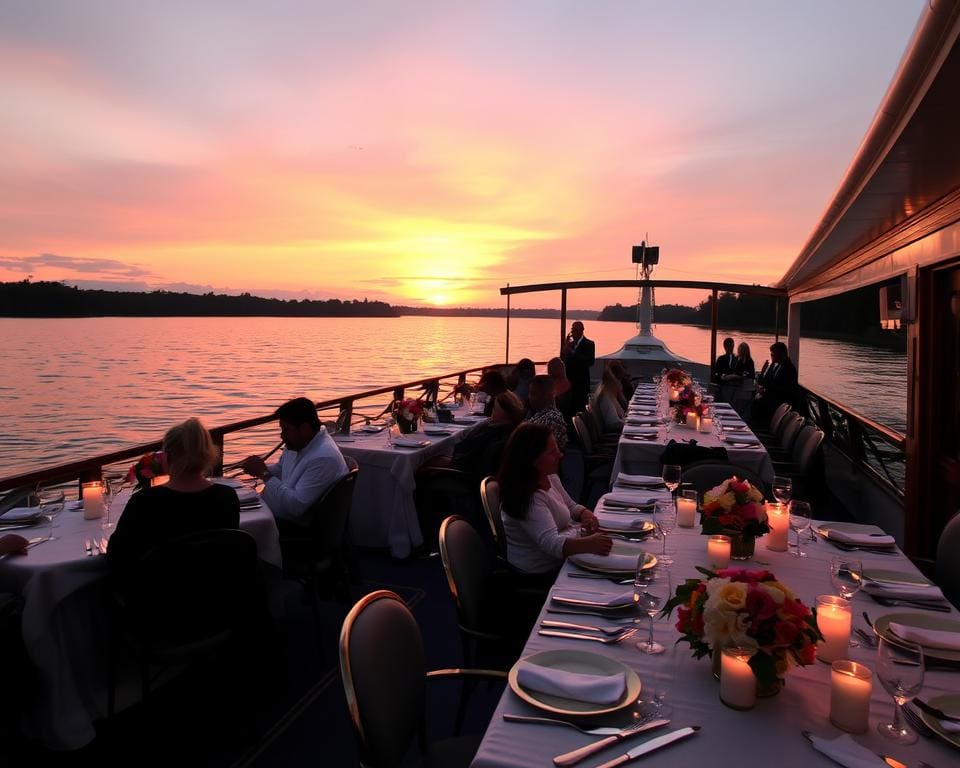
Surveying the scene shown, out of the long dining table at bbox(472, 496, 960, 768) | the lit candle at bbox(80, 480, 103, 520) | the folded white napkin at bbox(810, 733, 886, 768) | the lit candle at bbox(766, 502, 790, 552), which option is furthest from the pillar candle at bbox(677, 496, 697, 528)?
the lit candle at bbox(80, 480, 103, 520)

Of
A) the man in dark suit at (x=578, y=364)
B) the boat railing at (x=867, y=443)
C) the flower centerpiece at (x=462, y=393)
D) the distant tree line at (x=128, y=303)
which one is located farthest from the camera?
the distant tree line at (x=128, y=303)

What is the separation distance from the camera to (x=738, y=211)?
44.1 ft

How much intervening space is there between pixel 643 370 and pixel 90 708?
1350cm

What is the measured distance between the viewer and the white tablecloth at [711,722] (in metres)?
1.31

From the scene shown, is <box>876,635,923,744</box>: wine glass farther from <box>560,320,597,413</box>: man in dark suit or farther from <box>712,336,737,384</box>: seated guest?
<box>712,336,737,384</box>: seated guest

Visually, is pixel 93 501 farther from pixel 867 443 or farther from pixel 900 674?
pixel 867 443

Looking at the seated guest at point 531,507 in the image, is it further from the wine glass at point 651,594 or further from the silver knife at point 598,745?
the silver knife at point 598,745

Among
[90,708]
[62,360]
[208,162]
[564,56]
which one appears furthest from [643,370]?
[62,360]

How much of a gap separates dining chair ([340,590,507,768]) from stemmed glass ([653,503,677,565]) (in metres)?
0.88

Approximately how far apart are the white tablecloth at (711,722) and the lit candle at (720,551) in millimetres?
516

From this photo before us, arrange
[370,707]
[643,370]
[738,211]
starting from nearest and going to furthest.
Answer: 1. [370,707]
2. [738,211]
3. [643,370]

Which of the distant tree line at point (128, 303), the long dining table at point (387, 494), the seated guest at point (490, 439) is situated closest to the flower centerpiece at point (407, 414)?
the long dining table at point (387, 494)

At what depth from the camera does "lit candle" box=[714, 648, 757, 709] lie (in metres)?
1.48

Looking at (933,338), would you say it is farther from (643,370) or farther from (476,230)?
(476,230)
